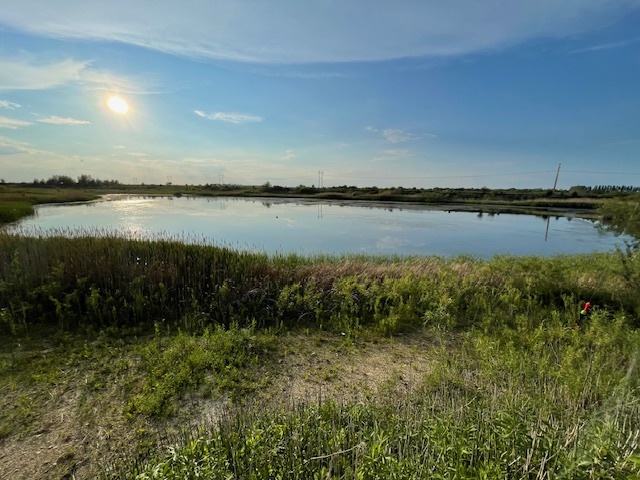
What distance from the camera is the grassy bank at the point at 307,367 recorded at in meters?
2.77

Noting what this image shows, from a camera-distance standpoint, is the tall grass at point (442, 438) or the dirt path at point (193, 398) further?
the dirt path at point (193, 398)

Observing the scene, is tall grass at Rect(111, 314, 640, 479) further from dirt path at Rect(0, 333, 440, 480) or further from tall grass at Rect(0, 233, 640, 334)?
tall grass at Rect(0, 233, 640, 334)

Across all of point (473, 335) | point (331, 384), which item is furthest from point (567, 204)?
point (331, 384)

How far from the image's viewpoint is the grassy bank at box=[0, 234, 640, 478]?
2.77 meters

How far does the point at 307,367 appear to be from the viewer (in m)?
5.22

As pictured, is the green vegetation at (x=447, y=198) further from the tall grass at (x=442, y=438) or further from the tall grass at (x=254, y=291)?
the tall grass at (x=442, y=438)

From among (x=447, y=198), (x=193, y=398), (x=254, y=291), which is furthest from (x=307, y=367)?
(x=447, y=198)

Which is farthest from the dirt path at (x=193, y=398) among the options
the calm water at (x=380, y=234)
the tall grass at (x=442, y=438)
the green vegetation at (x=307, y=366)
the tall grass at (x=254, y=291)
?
the calm water at (x=380, y=234)

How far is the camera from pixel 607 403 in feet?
11.1

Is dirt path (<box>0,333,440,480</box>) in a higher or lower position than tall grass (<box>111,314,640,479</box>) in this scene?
lower

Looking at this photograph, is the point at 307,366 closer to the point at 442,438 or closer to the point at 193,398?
the point at 193,398

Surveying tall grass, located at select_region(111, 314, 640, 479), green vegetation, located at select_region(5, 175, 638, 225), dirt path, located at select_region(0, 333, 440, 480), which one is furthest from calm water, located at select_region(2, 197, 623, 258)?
tall grass, located at select_region(111, 314, 640, 479)

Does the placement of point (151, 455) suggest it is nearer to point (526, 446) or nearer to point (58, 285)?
point (526, 446)

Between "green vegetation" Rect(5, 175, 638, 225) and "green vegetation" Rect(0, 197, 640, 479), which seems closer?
"green vegetation" Rect(0, 197, 640, 479)
